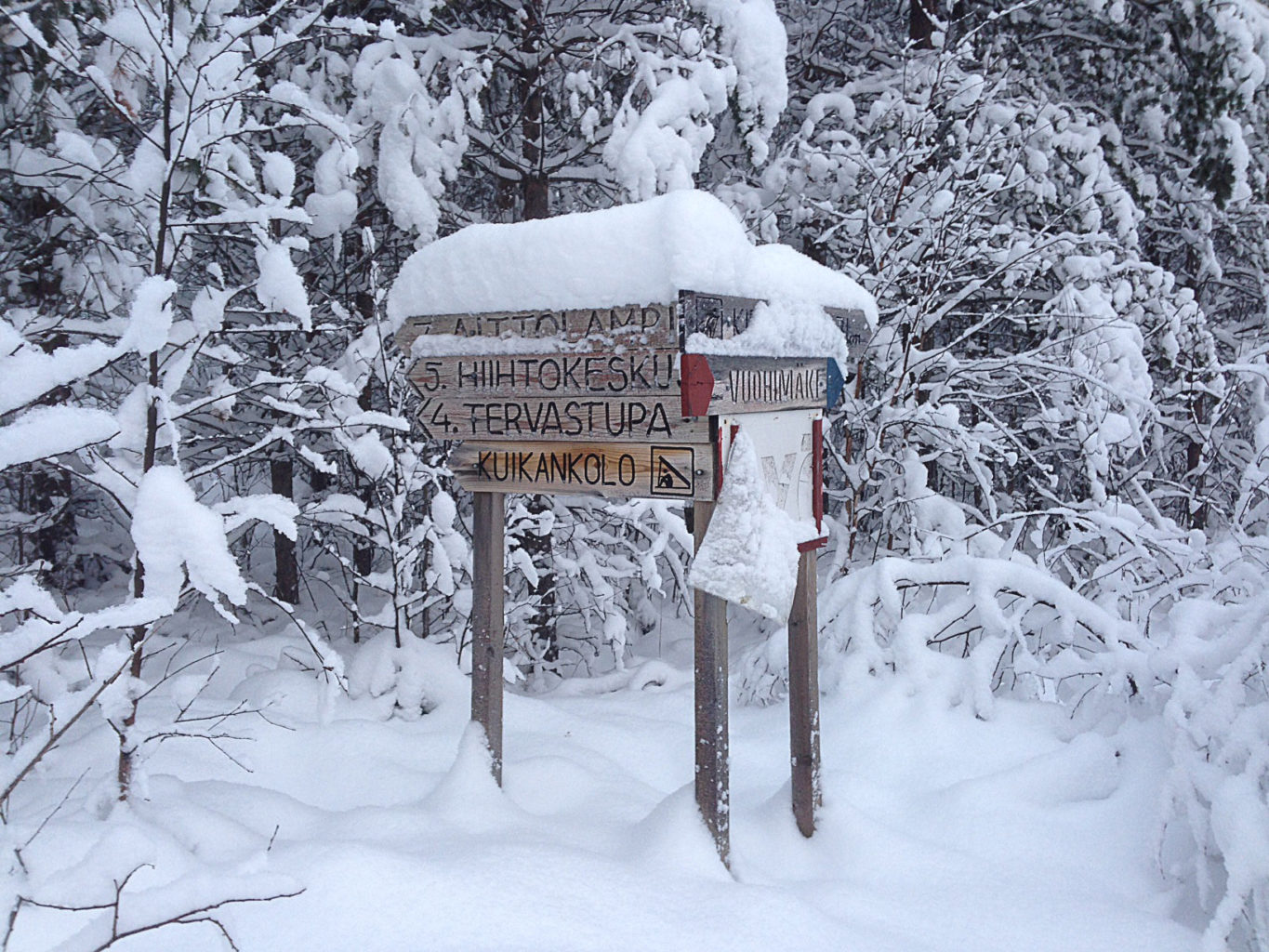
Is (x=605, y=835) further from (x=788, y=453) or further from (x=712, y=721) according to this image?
(x=788, y=453)

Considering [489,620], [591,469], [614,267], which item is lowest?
[489,620]

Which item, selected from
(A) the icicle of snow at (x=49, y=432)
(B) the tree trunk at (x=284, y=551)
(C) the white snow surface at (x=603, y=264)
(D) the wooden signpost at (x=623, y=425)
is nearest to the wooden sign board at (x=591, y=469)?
(D) the wooden signpost at (x=623, y=425)

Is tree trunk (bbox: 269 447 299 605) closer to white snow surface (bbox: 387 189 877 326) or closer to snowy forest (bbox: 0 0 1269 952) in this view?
snowy forest (bbox: 0 0 1269 952)

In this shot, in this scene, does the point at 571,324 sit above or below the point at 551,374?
above

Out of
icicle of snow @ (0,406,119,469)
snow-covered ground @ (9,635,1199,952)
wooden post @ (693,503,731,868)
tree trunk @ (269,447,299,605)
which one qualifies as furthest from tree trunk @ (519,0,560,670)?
icicle of snow @ (0,406,119,469)

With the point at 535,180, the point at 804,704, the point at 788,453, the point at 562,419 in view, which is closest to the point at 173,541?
the point at 562,419

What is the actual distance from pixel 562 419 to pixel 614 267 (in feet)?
1.73

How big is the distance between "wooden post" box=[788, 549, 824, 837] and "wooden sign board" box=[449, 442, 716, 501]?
2.82 ft

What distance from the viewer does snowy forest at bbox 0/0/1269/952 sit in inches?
94.2

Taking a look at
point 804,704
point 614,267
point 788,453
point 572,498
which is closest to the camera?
point 614,267

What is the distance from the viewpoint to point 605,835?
2918 millimetres

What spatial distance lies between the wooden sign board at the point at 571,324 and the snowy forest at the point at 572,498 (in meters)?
0.45

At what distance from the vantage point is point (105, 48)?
11.9ft

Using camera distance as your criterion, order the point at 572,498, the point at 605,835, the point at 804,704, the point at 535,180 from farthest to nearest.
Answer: the point at 572,498
the point at 535,180
the point at 804,704
the point at 605,835
